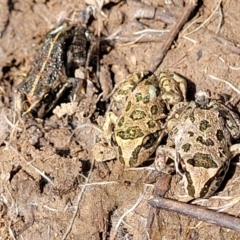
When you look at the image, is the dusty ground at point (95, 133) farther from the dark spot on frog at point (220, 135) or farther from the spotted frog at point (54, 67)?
the dark spot on frog at point (220, 135)

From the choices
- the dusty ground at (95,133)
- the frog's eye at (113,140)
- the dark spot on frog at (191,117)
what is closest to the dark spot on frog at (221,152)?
the dusty ground at (95,133)

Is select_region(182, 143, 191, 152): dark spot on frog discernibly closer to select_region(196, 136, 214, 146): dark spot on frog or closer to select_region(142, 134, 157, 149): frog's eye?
select_region(196, 136, 214, 146): dark spot on frog

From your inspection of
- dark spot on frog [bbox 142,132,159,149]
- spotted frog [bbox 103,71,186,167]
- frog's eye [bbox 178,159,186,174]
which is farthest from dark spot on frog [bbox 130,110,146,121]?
frog's eye [bbox 178,159,186,174]

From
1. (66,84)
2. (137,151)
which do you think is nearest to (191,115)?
(137,151)

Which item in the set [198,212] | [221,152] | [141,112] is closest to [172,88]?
[141,112]

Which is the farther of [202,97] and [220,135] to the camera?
[202,97]

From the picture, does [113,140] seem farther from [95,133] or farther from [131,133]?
[95,133]

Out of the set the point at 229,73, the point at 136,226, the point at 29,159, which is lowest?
the point at 136,226

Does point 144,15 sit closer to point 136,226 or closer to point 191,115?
point 191,115
